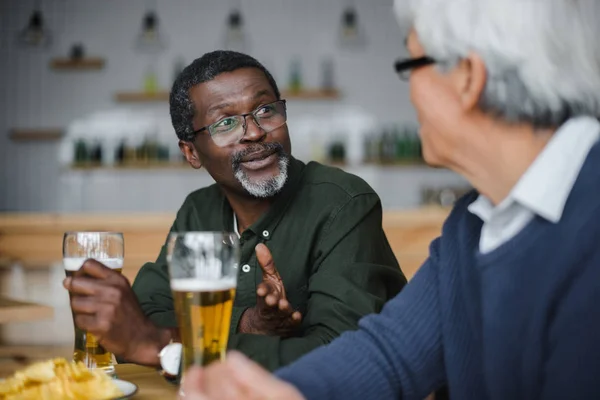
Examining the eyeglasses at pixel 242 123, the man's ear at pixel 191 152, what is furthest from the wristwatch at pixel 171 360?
the man's ear at pixel 191 152

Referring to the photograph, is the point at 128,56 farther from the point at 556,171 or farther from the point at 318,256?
the point at 556,171

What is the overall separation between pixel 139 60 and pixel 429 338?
17.1 ft

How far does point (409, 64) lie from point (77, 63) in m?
5.34

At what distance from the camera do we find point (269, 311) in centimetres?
121

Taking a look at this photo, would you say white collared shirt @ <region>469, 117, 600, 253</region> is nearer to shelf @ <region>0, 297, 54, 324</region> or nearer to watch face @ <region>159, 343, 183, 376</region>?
watch face @ <region>159, 343, 183, 376</region>

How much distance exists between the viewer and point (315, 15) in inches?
228

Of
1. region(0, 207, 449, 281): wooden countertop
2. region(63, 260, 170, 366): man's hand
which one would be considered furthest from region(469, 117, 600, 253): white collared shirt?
region(0, 207, 449, 281): wooden countertop

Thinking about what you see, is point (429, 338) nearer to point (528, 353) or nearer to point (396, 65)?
point (528, 353)

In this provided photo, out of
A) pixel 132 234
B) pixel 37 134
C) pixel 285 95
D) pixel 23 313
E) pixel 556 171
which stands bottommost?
pixel 132 234

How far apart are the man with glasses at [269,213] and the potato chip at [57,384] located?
1.26 feet

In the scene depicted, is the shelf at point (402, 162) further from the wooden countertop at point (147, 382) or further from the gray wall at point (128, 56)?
the wooden countertop at point (147, 382)

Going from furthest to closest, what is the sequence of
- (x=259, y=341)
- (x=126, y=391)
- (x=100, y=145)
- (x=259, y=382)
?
1. (x=100, y=145)
2. (x=259, y=341)
3. (x=126, y=391)
4. (x=259, y=382)

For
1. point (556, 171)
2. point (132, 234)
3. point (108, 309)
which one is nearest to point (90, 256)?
point (108, 309)

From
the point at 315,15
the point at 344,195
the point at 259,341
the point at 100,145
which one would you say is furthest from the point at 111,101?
the point at 259,341
